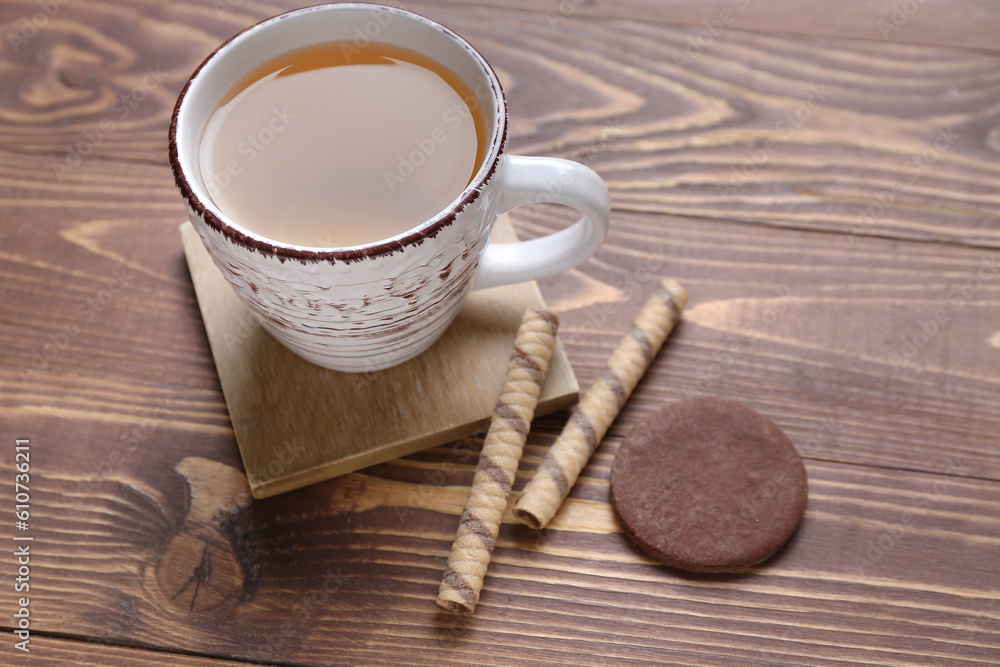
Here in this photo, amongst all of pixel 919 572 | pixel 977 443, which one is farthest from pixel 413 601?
pixel 977 443

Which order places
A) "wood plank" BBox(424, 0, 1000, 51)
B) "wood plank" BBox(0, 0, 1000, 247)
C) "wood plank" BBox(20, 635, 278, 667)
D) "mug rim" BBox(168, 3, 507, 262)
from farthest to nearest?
"wood plank" BBox(424, 0, 1000, 51) → "wood plank" BBox(0, 0, 1000, 247) → "wood plank" BBox(20, 635, 278, 667) → "mug rim" BBox(168, 3, 507, 262)

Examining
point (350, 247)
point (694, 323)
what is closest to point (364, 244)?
point (350, 247)

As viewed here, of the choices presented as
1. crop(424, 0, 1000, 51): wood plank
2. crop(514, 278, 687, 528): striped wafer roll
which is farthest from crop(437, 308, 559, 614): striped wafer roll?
crop(424, 0, 1000, 51): wood plank

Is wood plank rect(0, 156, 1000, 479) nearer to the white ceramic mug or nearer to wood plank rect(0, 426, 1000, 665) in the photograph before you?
wood plank rect(0, 426, 1000, 665)

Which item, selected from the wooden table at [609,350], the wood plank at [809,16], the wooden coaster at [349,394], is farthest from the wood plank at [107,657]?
the wood plank at [809,16]

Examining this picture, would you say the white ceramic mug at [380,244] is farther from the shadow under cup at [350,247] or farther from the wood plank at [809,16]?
the wood plank at [809,16]

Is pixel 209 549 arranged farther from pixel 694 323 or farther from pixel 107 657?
pixel 694 323
